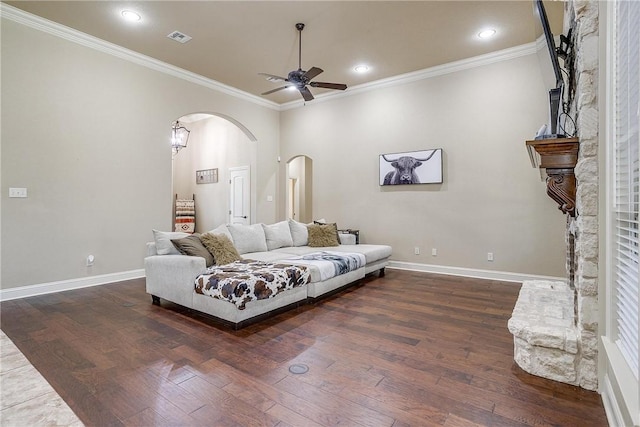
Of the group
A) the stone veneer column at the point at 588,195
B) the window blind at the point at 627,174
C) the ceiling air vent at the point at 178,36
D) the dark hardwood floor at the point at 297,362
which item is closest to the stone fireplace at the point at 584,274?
the stone veneer column at the point at 588,195

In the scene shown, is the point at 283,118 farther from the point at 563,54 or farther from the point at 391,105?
the point at 563,54

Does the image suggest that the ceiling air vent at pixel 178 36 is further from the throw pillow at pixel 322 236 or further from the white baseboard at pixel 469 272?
the white baseboard at pixel 469 272

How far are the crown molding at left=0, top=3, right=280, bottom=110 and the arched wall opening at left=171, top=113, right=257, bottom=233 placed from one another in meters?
1.57

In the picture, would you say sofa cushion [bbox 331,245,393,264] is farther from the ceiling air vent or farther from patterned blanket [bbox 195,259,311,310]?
the ceiling air vent

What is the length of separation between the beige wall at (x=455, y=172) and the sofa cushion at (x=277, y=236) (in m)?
1.50

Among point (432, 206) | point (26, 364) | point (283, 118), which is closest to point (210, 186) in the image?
point (283, 118)

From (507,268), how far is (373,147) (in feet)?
9.74

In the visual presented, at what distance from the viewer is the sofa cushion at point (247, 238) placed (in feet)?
14.4

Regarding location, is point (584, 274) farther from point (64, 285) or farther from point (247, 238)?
point (64, 285)

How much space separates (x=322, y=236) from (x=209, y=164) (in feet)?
15.5

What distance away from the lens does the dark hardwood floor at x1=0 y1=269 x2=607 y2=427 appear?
1702 millimetres

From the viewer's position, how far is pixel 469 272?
16.5 ft

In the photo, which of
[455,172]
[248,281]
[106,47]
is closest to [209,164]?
[106,47]

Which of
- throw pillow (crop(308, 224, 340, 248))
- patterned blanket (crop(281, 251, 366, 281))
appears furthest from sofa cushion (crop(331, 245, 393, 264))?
throw pillow (crop(308, 224, 340, 248))
